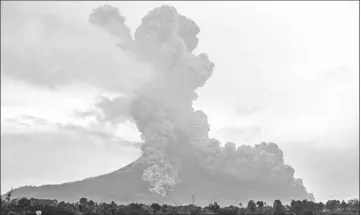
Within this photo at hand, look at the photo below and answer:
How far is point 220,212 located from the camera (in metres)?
195

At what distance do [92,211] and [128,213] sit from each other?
10.8m

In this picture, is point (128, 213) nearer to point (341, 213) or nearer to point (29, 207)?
point (29, 207)

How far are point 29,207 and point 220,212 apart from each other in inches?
2261

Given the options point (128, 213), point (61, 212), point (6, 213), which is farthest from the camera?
point (128, 213)

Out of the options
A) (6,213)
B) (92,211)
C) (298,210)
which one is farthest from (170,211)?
(6,213)

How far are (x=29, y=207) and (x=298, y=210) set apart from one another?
8264 centimetres

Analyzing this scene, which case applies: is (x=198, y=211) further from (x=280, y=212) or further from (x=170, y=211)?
(x=280, y=212)

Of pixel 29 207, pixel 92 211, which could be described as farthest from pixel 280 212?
pixel 29 207

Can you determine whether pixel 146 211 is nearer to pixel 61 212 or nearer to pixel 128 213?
pixel 128 213

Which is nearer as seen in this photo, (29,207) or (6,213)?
(6,213)

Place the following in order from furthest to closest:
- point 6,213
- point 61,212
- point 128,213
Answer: point 128,213, point 61,212, point 6,213

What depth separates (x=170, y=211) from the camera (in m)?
197

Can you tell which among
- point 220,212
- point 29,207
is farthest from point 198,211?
point 29,207

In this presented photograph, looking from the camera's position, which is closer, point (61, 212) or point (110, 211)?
point (61, 212)
